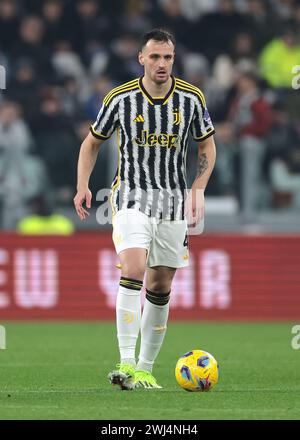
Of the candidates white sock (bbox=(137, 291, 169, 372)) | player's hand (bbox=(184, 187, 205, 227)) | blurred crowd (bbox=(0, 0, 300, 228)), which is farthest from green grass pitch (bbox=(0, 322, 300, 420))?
blurred crowd (bbox=(0, 0, 300, 228))

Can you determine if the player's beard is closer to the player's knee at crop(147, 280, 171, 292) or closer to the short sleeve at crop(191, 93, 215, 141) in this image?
the short sleeve at crop(191, 93, 215, 141)

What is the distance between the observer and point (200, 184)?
9211mm

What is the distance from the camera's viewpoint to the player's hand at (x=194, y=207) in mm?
9008

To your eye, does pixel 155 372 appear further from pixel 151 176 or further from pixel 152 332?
pixel 151 176

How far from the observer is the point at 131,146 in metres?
8.94

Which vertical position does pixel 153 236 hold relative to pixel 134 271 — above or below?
above

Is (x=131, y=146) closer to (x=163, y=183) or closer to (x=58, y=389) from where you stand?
(x=163, y=183)

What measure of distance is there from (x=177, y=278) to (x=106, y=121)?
26.0 ft

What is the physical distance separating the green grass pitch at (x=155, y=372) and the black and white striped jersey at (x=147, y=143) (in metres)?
1.30
